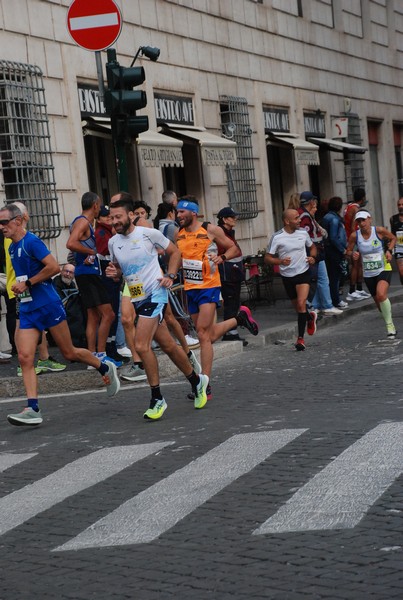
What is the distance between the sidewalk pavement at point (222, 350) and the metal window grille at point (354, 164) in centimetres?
902

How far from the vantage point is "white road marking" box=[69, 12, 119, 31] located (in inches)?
558

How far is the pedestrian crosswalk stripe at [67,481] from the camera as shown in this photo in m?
7.61

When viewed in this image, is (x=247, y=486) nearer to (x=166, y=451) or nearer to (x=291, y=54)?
(x=166, y=451)

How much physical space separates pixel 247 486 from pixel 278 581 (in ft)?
6.46

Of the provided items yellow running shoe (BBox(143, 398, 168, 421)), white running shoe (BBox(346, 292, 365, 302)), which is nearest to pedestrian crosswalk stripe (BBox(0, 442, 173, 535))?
yellow running shoe (BBox(143, 398, 168, 421))

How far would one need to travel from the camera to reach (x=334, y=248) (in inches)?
829

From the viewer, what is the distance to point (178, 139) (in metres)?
21.3

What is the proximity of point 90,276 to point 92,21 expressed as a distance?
2721 mm

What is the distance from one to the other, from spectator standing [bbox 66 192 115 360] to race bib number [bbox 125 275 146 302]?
2705 millimetres

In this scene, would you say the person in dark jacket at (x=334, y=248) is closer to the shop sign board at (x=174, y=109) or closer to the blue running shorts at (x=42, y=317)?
the shop sign board at (x=174, y=109)

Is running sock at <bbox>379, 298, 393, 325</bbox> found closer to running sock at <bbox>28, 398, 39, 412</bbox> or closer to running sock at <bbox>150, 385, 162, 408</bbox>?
running sock at <bbox>150, 385, 162, 408</bbox>

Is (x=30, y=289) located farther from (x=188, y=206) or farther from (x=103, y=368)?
(x=188, y=206)

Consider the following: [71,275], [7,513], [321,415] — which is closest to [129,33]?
[71,275]

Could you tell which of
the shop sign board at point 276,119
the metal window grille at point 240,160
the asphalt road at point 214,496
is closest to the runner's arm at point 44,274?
the asphalt road at point 214,496
